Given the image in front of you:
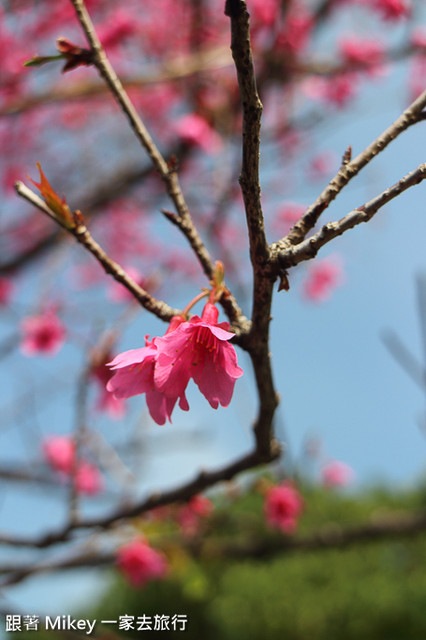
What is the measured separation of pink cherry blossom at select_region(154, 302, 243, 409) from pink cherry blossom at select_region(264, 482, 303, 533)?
275cm

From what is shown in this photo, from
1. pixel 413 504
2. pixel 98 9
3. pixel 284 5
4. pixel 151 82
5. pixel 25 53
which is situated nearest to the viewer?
pixel 284 5

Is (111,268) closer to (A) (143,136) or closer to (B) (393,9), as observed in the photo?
(A) (143,136)

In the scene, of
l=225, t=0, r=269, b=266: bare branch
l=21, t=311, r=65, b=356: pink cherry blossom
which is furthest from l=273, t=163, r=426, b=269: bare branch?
l=21, t=311, r=65, b=356: pink cherry blossom

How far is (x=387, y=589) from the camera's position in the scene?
10367 millimetres

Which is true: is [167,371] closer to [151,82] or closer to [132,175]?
[151,82]

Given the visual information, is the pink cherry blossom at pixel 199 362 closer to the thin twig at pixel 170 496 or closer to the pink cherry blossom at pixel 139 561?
the thin twig at pixel 170 496

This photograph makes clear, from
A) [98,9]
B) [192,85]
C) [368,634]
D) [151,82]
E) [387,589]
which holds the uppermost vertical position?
[98,9]

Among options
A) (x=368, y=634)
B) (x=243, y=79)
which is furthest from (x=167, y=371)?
(x=368, y=634)

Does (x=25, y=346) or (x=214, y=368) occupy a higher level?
(x=25, y=346)

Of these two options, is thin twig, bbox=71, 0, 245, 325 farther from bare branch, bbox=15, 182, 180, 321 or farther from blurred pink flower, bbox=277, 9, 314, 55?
blurred pink flower, bbox=277, 9, 314, 55

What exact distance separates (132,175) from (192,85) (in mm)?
875

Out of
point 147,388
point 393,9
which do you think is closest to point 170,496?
point 147,388

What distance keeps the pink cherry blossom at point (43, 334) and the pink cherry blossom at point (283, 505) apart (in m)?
1.77

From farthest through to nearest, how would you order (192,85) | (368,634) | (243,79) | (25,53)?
(368,634) < (25,53) < (192,85) < (243,79)
